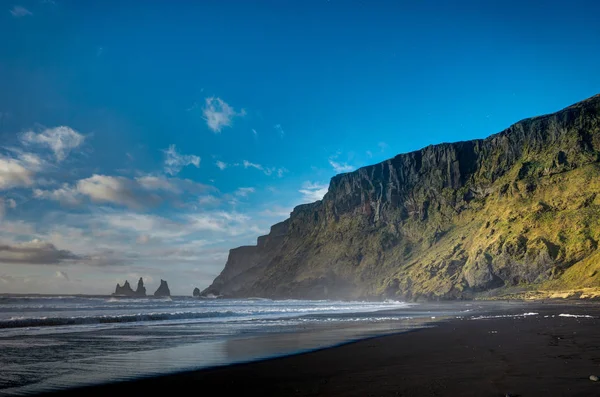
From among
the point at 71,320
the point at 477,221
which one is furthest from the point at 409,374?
the point at 477,221

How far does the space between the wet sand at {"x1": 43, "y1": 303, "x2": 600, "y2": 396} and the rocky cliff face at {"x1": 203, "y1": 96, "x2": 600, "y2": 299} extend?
69.9m

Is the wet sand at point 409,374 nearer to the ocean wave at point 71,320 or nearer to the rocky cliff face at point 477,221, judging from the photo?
the ocean wave at point 71,320

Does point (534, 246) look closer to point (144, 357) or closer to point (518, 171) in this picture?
point (518, 171)

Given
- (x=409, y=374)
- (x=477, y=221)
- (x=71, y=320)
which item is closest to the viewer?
(x=409, y=374)

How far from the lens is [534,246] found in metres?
88.0

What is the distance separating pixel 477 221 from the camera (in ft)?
408

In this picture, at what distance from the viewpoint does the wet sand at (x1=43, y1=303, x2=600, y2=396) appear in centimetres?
830

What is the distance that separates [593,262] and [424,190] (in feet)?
316

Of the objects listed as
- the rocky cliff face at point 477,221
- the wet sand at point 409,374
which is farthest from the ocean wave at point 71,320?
the rocky cliff face at point 477,221

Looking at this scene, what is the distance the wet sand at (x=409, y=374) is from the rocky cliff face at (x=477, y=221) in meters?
69.9

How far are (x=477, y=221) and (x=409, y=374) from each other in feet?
413

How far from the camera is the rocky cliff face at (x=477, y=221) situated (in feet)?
286

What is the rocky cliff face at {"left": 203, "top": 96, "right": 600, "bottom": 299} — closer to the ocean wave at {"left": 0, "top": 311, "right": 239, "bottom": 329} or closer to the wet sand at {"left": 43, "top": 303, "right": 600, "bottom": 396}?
the ocean wave at {"left": 0, "top": 311, "right": 239, "bottom": 329}

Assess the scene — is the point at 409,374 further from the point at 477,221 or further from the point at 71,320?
the point at 477,221
